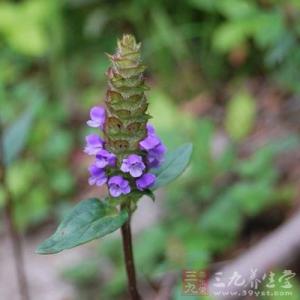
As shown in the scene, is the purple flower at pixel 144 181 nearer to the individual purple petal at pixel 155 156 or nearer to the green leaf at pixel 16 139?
the individual purple petal at pixel 155 156

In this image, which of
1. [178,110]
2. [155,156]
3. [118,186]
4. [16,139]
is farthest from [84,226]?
[178,110]

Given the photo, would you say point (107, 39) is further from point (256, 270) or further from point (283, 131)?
point (256, 270)

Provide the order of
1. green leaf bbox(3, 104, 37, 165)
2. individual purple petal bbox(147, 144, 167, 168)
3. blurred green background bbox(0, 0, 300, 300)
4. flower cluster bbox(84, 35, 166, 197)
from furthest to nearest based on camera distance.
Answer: blurred green background bbox(0, 0, 300, 300)
green leaf bbox(3, 104, 37, 165)
individual purple petal bbox(147, 144, 167, 168)
flower cluster bbox(84, 35, 166, 197)

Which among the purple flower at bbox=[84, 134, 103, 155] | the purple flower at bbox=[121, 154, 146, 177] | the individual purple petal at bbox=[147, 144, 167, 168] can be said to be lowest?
the purple flower at bbox=[121, 154, 146, 177]

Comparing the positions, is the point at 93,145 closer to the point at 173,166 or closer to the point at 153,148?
the point at 153,148

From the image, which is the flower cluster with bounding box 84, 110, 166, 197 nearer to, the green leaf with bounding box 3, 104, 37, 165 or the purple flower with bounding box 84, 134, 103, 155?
the purple flower with bounding box 84, 134, 103, 155

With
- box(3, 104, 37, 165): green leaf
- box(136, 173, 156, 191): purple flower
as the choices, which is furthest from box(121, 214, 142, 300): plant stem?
box(3, 104, 37, 165): green leaf
